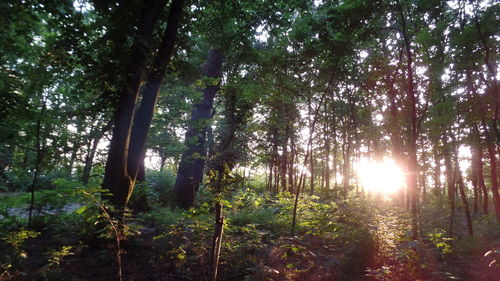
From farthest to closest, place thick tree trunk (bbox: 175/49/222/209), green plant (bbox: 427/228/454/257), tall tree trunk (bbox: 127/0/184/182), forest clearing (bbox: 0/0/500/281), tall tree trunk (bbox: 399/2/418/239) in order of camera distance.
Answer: thick tree trunk (bbox: 175/49/222/209) → tall tree trunk (bbox: 399/2/418/239) → green plant (bbox: 427/228/454/257) → tall tree trunk (bbox: 127/0/184/182) → forest clearing (bbox: 0/0/500/281)

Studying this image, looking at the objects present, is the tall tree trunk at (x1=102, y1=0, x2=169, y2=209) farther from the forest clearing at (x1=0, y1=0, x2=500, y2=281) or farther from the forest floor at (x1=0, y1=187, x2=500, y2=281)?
the forest floor at (x1=0, y1=187, x2=500, y2=281)

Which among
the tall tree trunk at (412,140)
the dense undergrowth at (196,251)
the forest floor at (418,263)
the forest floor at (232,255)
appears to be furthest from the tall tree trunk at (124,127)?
the tall tree trunk at (412,140)

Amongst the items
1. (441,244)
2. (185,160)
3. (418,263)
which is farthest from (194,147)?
(441,244)

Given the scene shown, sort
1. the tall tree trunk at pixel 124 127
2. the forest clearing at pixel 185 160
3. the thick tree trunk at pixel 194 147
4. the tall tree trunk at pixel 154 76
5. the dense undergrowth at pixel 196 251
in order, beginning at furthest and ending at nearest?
the thick tree trunk at pixel 194 147, the tall tree trunk at pixel 154 76, the tall tree trunk at pixel 124 127, the forest clearing at pixel 185 160, the dense undergrowth at pixel 196 251

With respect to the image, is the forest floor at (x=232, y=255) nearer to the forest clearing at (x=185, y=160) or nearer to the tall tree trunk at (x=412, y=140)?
the forest clearing at (x=185, y=160)

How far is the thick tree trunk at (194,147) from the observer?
11.0 m

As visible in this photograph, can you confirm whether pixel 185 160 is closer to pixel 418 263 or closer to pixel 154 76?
pixel 154 76

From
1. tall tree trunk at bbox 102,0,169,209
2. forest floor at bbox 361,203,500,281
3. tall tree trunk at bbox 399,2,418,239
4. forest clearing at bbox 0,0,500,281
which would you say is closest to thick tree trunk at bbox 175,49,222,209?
forest clearing at bbox 0,0,500,281

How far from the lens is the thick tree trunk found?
1102cm

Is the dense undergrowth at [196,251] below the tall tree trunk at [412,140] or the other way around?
below

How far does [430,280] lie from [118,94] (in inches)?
282

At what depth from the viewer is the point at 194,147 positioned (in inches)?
449

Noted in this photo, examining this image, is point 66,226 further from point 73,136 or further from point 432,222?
point 432,222

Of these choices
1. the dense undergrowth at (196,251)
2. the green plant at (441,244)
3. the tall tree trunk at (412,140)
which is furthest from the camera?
the tall tree trunk at (412,140)
